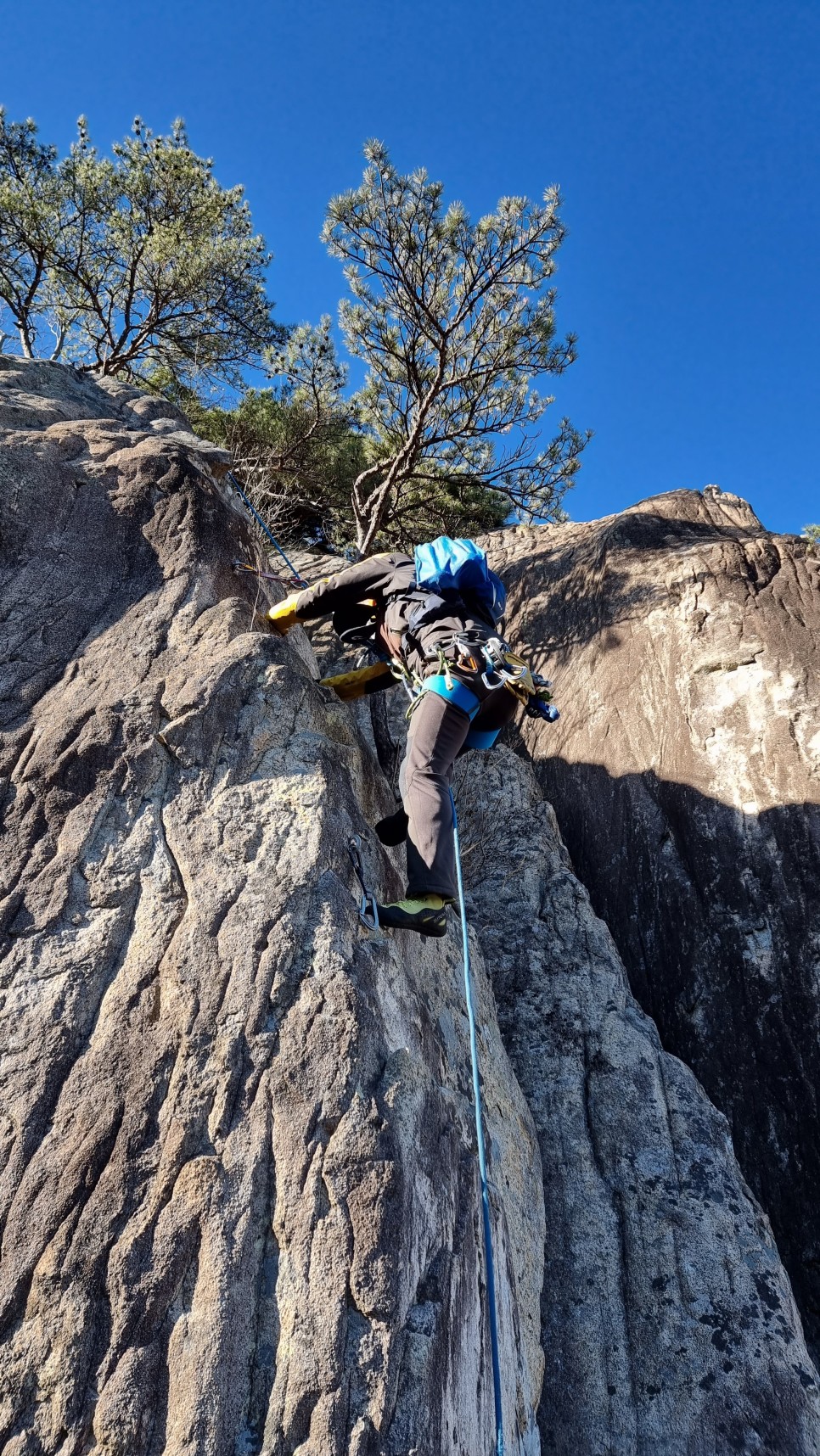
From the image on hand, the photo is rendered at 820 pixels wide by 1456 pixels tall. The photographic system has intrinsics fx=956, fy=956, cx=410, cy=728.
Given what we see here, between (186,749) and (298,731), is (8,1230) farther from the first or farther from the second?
(298,731)

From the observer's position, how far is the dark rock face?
215 inches

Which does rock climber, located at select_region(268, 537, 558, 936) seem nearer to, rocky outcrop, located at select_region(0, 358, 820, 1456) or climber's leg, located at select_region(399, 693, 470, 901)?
climber's leg, located at select_region(399, 693, 470, 901)

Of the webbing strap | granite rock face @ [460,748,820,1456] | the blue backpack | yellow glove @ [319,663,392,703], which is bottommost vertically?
granite rock face @ [460,748,820,1456]

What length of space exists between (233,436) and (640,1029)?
7.68 metres

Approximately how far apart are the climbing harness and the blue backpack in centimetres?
113

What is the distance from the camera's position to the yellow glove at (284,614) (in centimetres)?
471

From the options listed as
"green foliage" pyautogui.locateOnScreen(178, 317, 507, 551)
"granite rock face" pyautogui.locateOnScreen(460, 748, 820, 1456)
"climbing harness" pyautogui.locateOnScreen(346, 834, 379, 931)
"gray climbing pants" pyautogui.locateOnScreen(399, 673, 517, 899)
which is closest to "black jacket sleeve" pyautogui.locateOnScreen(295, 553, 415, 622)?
"gray climbing pants" pyautogui.locateOnScreen(399, 673, 517, 899)

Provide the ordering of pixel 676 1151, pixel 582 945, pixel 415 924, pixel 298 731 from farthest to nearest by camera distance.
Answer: pixel 582 945, pixel 676 1151, pixel 298 731, pixel 415 924

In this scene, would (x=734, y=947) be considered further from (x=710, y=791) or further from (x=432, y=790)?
(x=432, y=790)

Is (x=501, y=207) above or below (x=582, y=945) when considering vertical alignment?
above


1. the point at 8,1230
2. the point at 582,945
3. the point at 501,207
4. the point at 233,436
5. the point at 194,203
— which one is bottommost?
the point at 8,1230

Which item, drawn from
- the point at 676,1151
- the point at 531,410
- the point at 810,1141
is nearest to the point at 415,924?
the point at 676,1151

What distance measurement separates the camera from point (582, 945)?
5711 mm

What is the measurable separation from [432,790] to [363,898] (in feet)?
1.80
